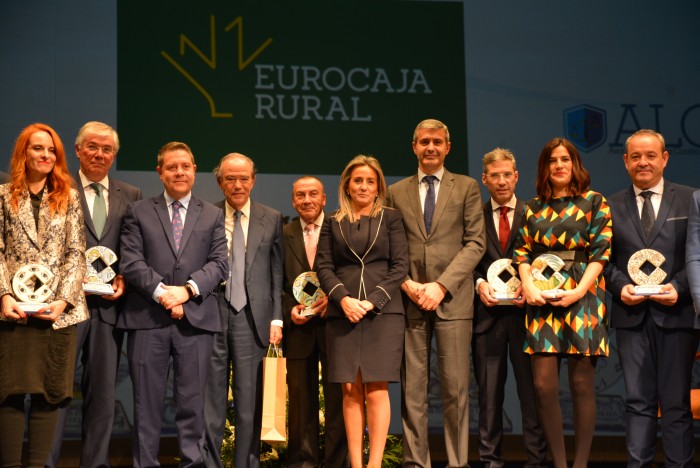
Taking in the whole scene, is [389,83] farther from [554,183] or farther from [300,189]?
[554,183]

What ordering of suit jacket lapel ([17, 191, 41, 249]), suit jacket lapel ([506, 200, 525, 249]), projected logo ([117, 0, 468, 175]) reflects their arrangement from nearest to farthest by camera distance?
1. suit jacket lapel ([17, 191, 41, 249])
2. suit jacket lapel ([506, 200, 525, 249])
3. projected logo ([117, 0, 468, 175])

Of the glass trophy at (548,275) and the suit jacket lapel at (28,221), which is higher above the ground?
the suit jacket lapel at (28,221)

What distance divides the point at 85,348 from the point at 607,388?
13.7 feet

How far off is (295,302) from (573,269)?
5.42 ft

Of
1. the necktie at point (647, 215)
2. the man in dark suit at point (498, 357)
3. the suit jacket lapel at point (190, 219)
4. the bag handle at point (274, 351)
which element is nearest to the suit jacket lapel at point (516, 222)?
the man in dark suit at point (498, 357)

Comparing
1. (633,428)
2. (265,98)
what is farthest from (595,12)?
(633,428)

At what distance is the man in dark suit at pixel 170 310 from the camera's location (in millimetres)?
4363

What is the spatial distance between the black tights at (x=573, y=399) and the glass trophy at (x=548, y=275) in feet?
1.11

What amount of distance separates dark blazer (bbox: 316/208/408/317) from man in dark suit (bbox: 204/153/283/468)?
1.80 feet

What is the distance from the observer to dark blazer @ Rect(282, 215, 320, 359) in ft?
16.1

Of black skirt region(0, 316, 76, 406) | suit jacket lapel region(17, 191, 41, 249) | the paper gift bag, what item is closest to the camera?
black skirt region(0, 316, 76, 406)

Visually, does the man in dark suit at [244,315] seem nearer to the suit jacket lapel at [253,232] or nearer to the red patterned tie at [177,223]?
the suit jacket lapel at [253,232]

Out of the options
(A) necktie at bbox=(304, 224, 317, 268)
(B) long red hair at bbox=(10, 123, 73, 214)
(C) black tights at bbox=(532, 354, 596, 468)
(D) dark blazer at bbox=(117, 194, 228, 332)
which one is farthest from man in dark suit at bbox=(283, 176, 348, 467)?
(B) long red hair at bbox=(10, 123, 73, 214)

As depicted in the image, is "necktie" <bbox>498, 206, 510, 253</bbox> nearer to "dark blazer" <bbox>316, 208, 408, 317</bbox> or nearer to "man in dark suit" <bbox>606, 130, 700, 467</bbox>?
"man in dark suit" <bbox>606, 130, 700, 467</bbox>
